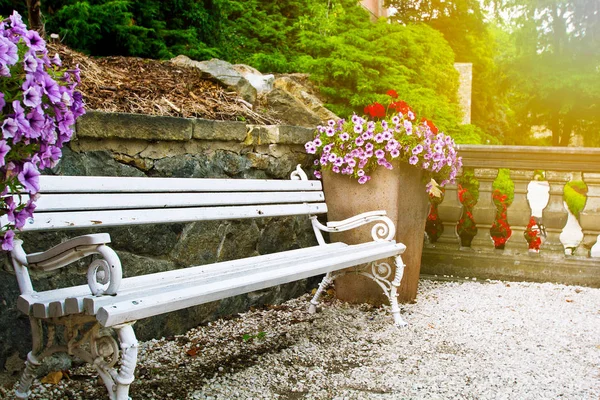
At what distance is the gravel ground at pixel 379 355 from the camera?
9.27ft

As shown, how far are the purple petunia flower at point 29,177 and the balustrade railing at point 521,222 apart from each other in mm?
4179

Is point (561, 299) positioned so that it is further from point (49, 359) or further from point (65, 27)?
point (65, 27)

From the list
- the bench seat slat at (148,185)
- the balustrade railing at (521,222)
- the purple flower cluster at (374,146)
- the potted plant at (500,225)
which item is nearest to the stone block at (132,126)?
the bench seat slat at (148,185)

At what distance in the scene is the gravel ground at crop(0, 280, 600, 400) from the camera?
9.27 ft

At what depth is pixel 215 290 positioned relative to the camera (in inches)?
93.6

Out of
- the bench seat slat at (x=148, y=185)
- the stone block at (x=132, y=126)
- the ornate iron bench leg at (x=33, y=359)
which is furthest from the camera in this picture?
the stone block at (x=132, y=126)

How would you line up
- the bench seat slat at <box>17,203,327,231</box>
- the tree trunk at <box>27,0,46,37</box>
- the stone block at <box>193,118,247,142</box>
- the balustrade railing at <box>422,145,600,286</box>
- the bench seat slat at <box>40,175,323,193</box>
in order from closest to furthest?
the bench seat slat at <box>17,203,327,231</box> → the bench seat slat at <box>40,175,323,193</box> → the stone block at <box>193,118,247,142</box> → the tree trunk at <box>27,0,46,37</box> → the balustrade railing at <box>422,145,600,286</box>

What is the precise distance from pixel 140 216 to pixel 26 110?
105cm

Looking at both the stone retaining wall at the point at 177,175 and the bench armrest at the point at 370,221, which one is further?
the bench armrest at the point at 370,221

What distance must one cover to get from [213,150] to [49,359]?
1503 mm

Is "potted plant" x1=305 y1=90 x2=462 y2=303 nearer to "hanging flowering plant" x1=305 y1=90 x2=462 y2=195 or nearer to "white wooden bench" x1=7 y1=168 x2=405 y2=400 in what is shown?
"hanging flowering plant" x1=305 y1=90 x2=462 y2=195

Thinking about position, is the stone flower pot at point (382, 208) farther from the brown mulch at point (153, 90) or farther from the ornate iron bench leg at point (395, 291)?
the brown mulch at point (153, 90)

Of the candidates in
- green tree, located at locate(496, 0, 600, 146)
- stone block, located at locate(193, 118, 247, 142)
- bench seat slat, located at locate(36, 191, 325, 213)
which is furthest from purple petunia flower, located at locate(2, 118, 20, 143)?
green tree, located at locate(496, 0, 600, 146)

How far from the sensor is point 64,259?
6.92ft
